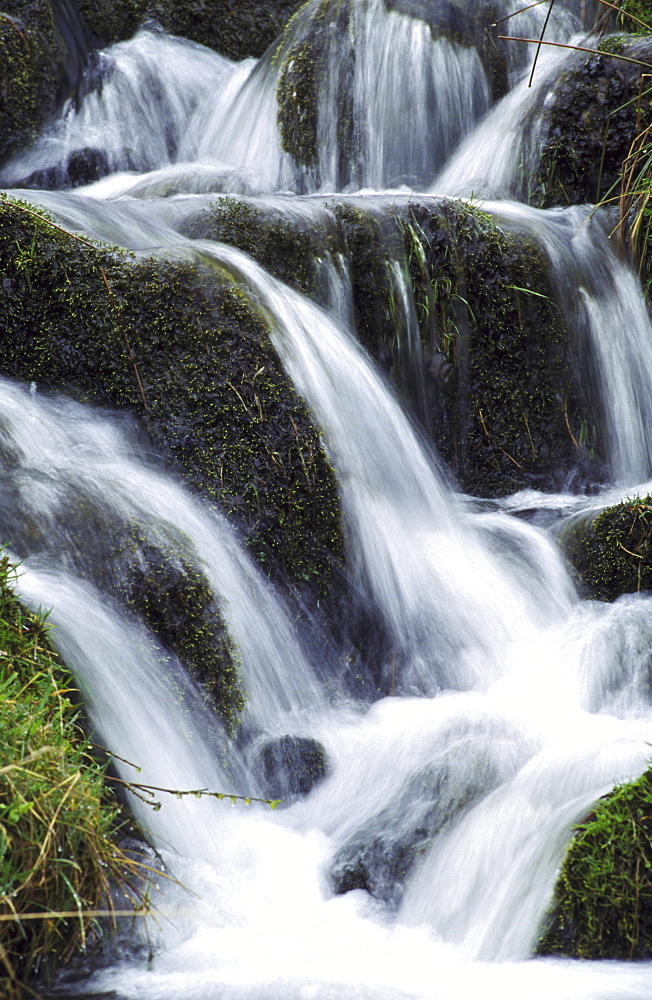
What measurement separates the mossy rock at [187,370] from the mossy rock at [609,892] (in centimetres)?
179

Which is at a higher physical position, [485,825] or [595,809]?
[595,809]

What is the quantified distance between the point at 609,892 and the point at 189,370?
270 cm

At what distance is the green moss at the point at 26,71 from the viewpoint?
838 cm

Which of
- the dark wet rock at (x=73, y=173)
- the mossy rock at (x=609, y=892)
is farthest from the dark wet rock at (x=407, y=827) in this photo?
the dark wet rock at (x=73, y=173)

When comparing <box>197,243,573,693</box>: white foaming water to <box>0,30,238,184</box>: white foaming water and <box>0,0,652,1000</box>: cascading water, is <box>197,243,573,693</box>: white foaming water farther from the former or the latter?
<box>0,30,238,184</box>: white foaming water

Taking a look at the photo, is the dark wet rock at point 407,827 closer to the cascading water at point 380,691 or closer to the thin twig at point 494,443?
the cascading water at point 380,691

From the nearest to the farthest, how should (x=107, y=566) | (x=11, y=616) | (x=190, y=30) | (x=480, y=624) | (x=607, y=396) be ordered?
(x=11, y=616), (x=107, y=566), (x=480, y=624), (x=607, y=396), (x=190, y=30)

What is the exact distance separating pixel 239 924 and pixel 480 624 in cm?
195

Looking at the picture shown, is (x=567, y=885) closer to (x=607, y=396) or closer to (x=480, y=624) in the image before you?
(x=480, y=624)

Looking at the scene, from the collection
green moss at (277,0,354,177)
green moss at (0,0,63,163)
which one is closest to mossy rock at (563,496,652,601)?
green moss at (277,0,354,177)

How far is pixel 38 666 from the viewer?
2848mm

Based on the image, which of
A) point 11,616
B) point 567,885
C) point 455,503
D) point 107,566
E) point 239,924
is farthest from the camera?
point 455,503

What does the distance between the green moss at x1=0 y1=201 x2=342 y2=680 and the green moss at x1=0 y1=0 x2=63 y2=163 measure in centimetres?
470

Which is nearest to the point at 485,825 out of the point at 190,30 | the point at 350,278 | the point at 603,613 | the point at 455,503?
the point at 603,613
